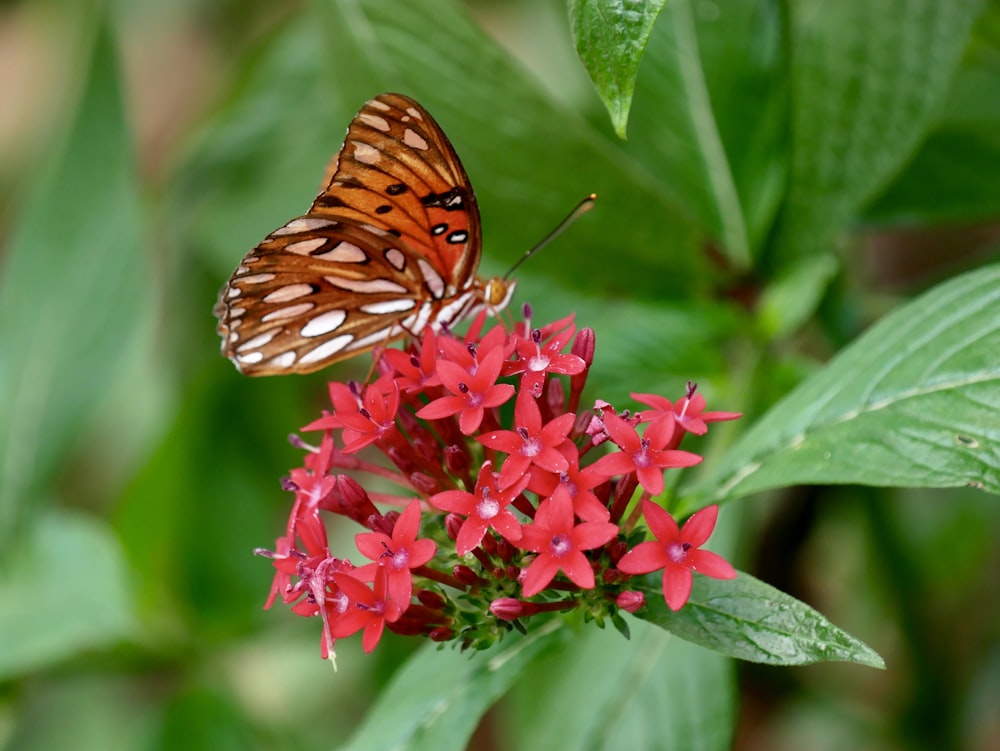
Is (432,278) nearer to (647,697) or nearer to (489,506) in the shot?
(489,506)

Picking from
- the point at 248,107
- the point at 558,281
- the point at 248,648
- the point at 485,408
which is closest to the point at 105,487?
the point at 248,648

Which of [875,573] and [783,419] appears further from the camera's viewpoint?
[875,573]

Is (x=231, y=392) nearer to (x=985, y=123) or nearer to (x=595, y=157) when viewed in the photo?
(x=595, y=157)

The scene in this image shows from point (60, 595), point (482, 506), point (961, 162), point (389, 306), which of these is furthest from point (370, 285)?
point (60, 595)

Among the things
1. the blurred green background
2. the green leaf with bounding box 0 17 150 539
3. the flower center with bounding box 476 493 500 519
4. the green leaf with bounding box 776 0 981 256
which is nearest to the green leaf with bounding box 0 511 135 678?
the blurred green background

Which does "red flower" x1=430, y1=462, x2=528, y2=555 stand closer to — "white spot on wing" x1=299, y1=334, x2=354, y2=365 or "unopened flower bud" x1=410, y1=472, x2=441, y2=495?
"unopened flower bud" x1=410, y1=472, x2=441, y2=495

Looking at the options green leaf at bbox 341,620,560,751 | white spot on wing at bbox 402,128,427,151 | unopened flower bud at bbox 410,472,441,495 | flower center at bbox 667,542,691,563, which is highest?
white spot on wing at bbox 402,128,427,151
